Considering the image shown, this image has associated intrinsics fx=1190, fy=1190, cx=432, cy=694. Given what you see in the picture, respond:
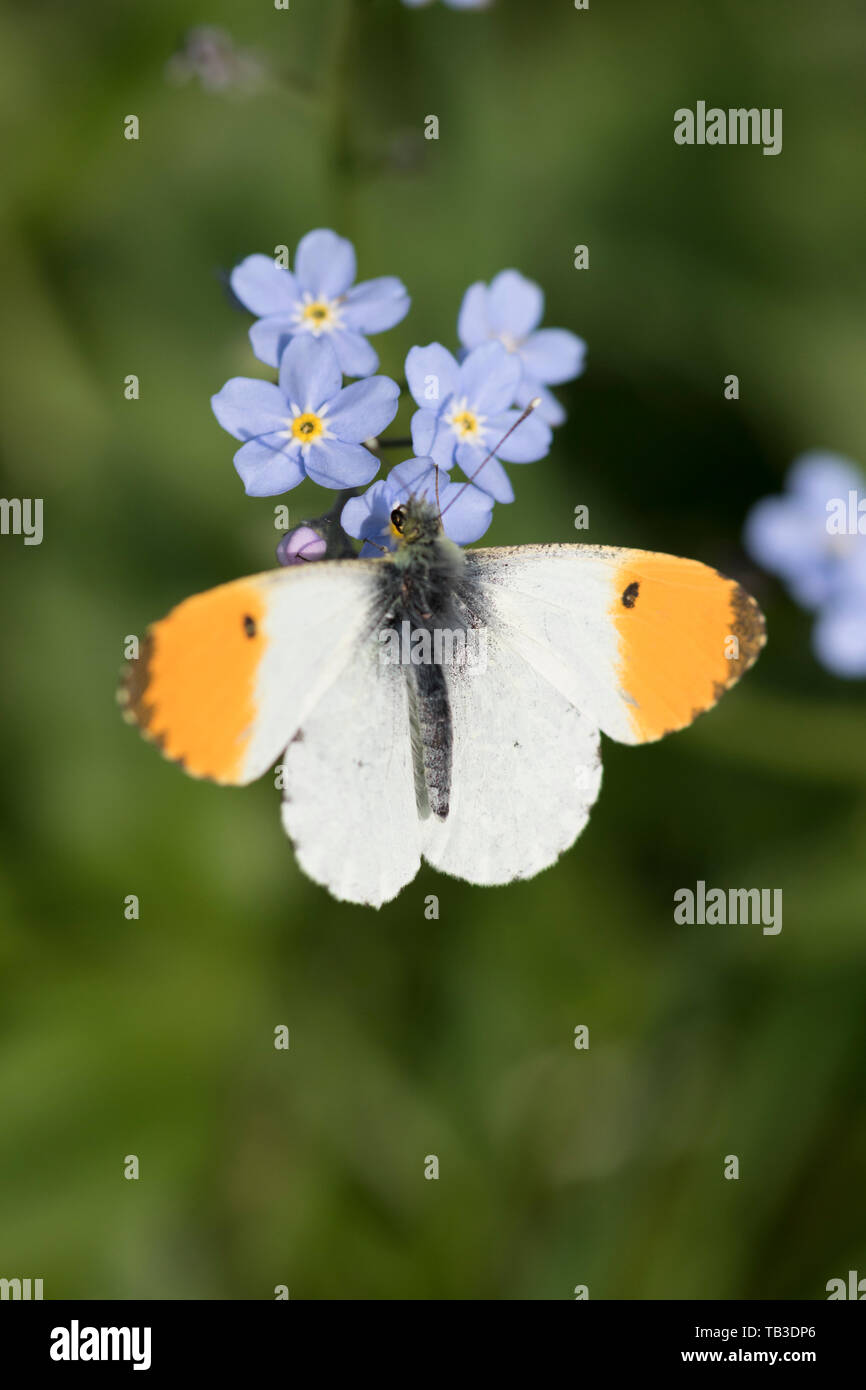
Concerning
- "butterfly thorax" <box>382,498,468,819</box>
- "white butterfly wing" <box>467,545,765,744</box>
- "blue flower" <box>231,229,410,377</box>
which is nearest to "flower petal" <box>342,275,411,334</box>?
"blue flower" <box>231,229,410,377</box>

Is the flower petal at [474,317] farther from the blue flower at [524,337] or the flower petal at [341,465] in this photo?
the flower petal at [341,465]

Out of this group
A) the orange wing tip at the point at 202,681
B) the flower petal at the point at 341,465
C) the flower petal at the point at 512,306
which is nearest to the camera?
the orange wing tip at the point at 202,681

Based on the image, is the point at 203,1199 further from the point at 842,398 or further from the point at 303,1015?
the point at 842,398

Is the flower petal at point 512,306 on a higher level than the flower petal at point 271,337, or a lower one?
higher

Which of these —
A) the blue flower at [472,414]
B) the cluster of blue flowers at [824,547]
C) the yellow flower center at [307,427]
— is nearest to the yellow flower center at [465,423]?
the blue flower at [472,414]

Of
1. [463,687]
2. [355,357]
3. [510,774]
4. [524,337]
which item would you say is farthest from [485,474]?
[510,774]

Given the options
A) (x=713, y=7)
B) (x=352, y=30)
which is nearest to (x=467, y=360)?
(x=352, y=30)

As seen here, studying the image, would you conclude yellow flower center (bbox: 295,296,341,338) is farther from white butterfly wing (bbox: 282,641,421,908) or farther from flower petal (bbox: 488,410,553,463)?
white butterfly wing (bbox: 282,641,421,908)

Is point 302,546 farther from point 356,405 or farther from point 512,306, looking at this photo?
point 512,306
